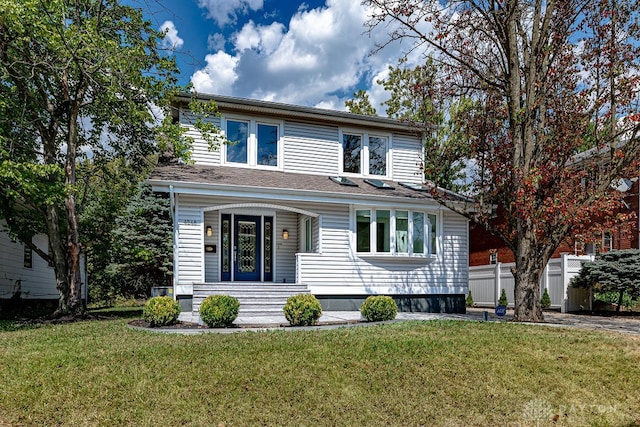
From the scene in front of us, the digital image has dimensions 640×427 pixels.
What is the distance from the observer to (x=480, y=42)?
11.4 m

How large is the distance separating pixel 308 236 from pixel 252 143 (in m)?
3.29

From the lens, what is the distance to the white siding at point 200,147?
13.3 metres

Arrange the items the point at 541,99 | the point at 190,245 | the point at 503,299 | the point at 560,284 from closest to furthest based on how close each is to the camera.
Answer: the point at 541,99 < the point at 190,245 < the point at 560,284 < the point at 503,299

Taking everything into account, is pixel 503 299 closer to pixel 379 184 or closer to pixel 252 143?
pixel 379 184

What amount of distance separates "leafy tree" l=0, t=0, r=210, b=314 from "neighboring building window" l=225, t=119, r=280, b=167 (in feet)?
5.88

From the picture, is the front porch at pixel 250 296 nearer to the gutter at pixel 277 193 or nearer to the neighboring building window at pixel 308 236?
the neighboring building window at pixel 308 236

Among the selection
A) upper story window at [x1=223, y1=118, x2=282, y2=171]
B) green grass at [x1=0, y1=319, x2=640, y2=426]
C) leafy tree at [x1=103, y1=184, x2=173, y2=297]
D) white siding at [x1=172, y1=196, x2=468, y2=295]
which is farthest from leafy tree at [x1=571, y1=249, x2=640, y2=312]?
leafy tree at [x1=103, y1=184, x2=173, y2=297]

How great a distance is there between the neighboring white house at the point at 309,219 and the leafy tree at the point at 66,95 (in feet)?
4.55

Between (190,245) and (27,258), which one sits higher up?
(190,245)

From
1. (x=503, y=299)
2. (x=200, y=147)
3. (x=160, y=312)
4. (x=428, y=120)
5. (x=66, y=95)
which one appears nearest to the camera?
A: (x=160, y=312)

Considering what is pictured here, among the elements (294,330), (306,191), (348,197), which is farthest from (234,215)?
(294,330)

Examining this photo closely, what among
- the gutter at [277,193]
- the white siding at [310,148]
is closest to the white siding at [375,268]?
the gutter at [277,193]

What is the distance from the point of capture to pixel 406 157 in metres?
15.3

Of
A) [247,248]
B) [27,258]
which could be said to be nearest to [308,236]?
[247,248]
